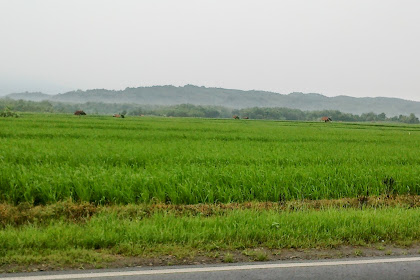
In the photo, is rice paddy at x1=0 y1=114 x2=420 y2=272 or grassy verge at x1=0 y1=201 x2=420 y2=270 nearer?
grassy verge at x1=0 y1=201 x2=420 y2=270

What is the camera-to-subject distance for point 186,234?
17.4 ft

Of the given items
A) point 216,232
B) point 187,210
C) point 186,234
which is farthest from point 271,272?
point 187,210

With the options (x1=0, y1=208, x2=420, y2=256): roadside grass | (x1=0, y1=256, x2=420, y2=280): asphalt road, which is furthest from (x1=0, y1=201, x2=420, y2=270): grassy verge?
(x1=0, y1=256, x2=420, y2=280): asphalt road

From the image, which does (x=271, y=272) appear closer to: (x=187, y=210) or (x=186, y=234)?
(x=186, y=234)

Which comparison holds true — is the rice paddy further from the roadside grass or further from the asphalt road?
the asphalt road

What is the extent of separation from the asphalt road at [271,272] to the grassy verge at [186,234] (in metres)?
0.33

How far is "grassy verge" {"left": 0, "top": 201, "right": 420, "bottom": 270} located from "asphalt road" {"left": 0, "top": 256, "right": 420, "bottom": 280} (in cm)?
33

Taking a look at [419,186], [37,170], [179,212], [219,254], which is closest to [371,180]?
[419,186]

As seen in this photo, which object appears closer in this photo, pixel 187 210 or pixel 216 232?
pixel 216 232

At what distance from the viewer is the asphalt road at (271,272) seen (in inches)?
160

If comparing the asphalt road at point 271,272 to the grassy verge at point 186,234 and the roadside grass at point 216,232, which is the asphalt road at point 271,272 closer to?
the grassy verge at point 186,234

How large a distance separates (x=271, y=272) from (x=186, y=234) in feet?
4.76

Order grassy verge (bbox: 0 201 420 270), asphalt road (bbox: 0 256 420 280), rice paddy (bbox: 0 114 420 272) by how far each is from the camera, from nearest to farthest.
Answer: asphalt road (bbox: 0 256 420 280), grassy verge (bbox: 0 201 420 270), rice paddy (bbox: 0 114 420 272)

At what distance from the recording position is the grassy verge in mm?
4703
